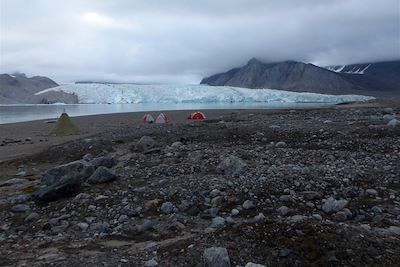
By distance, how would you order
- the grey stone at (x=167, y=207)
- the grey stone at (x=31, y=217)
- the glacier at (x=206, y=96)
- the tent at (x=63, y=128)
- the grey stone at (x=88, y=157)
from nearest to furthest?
the grey stone at (x=167, y=207) → the grey stone at (x=31, y=217) → the grey stone at (x=88, y=157) → the tent at (x=63, y=128) → the glacier at (x=206, y=96)

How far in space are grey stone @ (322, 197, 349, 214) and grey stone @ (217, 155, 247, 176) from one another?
181 centimetres

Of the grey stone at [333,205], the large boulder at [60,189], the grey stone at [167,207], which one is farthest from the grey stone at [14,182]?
the grey stone at [333,205]

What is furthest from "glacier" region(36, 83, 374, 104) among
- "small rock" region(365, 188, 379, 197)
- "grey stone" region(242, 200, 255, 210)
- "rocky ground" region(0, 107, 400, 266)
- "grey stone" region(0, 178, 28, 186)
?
"grey stone" region(242, 200, 255, 210)

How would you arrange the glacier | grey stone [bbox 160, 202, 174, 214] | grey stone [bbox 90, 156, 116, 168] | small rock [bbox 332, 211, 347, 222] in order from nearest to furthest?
small rock [bbox 332, 211, 347, 222] → grey stone [bbox 160, 202, 174, 214] → grey stone [bbox 90, 156, 116, 168] → the glacier

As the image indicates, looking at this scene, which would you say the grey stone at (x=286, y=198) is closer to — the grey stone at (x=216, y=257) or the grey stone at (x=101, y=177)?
the grey stone at (x=216, y=257)

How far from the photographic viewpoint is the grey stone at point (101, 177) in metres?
7.26

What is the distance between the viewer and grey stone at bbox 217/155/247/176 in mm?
7194

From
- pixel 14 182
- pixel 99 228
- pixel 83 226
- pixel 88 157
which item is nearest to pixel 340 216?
pixel 99 228

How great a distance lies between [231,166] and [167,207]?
188 cm

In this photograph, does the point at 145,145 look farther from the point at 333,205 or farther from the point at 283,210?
the point at 333,205

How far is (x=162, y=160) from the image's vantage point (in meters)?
8.96

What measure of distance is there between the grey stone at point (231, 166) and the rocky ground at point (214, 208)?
25 millimetres

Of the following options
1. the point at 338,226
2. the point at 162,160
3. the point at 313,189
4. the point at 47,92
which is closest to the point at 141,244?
the point at 338,226

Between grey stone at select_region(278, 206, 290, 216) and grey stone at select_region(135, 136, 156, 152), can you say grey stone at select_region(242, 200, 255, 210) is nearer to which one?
grey stone at select_region(278, 206, 290, 216)
